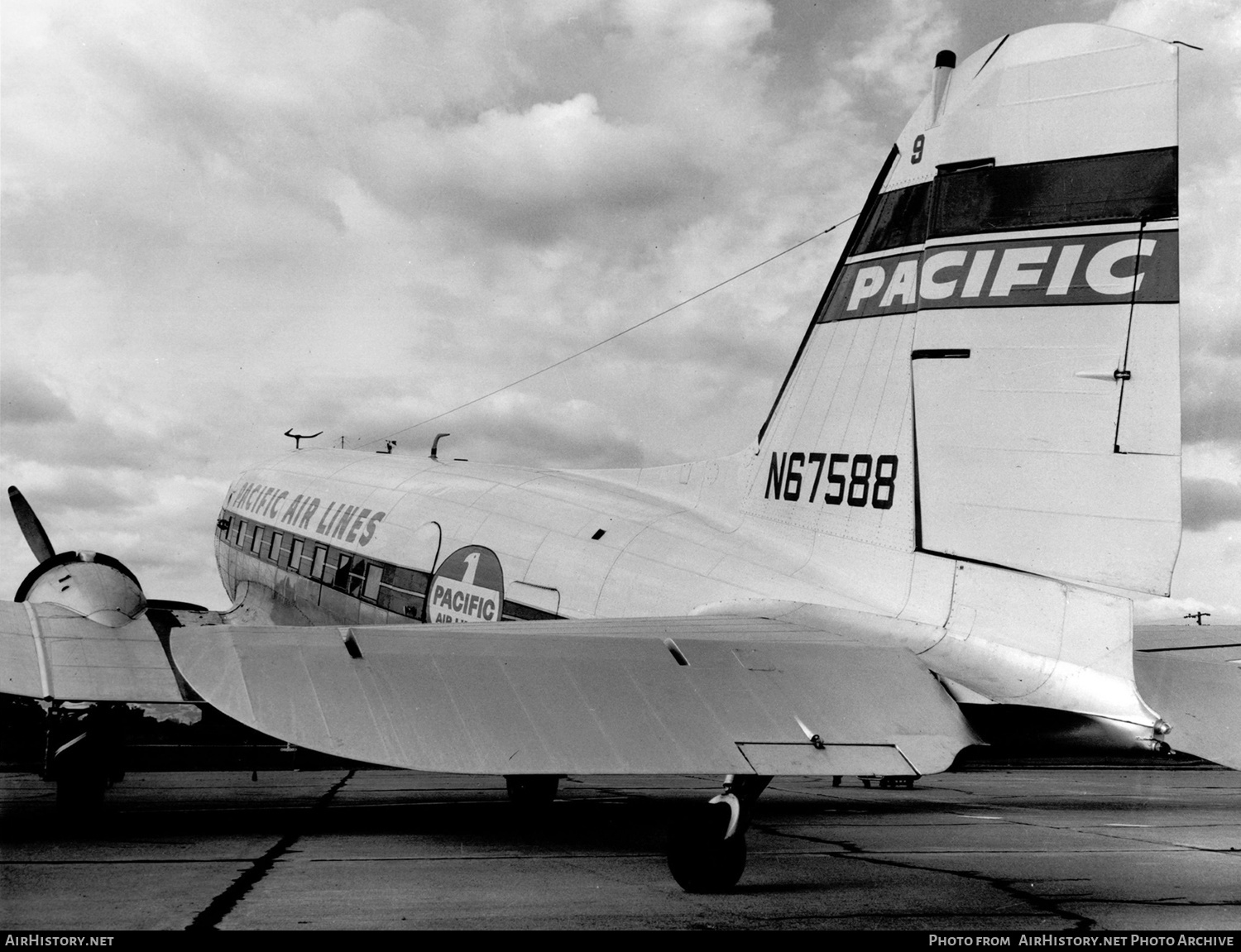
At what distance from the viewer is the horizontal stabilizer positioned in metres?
7.20

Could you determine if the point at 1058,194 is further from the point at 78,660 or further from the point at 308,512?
the point at 308,512

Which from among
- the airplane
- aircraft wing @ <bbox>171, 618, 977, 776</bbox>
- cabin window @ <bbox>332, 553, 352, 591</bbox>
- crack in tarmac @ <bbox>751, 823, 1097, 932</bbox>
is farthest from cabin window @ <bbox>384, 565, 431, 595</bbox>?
aircraft wing @ <bbox>171, 618, 977, 776</bbox>

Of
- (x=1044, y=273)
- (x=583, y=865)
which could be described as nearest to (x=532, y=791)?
(x=583, y=865)

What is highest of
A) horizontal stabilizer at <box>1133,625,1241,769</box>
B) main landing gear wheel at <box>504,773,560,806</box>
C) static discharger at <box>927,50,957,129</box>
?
static discharger at <box>927,50,957,129</box>

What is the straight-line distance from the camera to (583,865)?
878 centimetres

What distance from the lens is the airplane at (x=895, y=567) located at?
6074 mm

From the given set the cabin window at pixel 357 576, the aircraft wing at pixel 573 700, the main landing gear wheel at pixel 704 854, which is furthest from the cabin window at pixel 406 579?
A: the main landing gear wheel at pixel 704 854

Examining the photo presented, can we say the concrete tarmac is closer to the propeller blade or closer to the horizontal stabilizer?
the horizontal stabilizer

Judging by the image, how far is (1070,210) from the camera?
26.4 feet

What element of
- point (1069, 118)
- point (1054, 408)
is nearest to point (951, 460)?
point (1054, 408)

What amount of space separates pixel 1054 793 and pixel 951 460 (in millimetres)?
13625

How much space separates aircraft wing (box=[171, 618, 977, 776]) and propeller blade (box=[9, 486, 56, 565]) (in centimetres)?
1184

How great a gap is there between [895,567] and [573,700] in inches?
127
